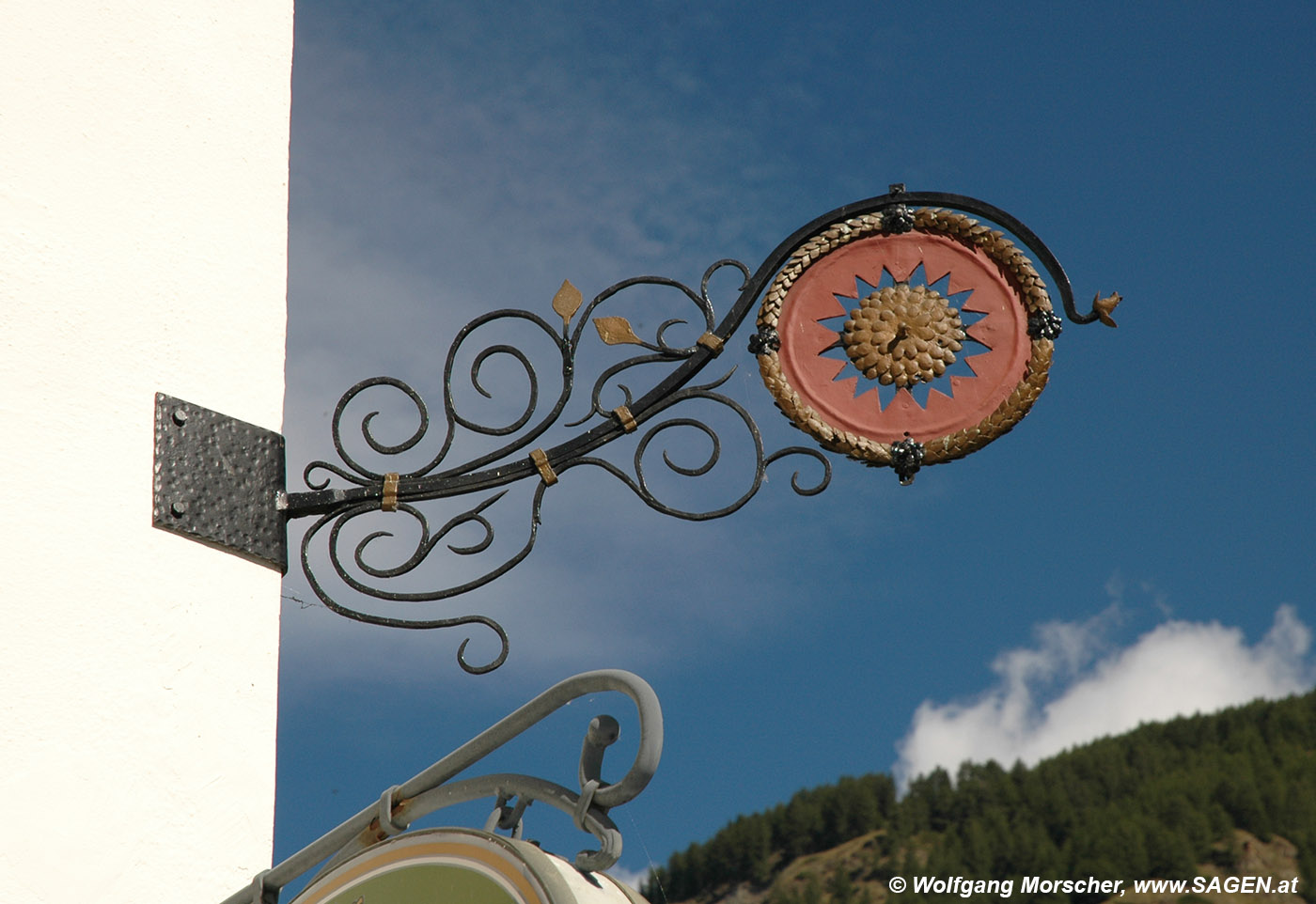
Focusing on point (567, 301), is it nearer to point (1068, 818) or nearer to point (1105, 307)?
point (1105, 307)

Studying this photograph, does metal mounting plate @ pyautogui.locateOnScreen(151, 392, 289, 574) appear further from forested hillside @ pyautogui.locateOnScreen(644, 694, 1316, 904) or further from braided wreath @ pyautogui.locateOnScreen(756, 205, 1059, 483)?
forested hillside @ pyautogui.locateOnScreen(644, 694, 1316, 904)

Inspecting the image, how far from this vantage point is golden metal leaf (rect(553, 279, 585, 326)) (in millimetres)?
3549

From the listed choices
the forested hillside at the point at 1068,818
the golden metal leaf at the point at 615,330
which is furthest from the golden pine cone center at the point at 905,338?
the forested hillside at the point at 1068,818

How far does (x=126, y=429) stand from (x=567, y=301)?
1.04 meters

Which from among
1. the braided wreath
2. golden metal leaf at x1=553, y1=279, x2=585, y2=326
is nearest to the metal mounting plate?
golden metal leaf at x1=553, y1=279, x2=585, y2=326

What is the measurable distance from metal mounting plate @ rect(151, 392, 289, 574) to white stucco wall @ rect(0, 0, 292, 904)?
35 mm

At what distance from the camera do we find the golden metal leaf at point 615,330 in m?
3.53

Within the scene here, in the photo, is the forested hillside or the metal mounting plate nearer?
the metal mounting plate

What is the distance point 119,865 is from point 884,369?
6.36 feet

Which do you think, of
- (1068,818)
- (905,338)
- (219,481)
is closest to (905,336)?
(905,338)

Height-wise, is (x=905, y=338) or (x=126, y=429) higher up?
(x=905, y=338)

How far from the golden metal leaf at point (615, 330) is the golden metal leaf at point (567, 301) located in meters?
0.06

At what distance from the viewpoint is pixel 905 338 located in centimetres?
350

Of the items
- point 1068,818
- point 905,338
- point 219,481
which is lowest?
point 219,481
